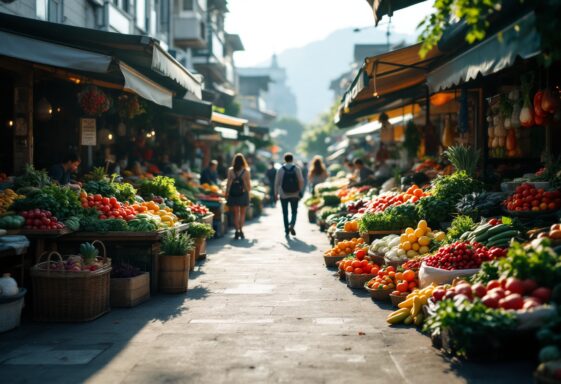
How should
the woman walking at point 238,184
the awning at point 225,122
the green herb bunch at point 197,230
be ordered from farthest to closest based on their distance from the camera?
the awning at point 225,122, the woman walking at point 238,184, the green herb bunch at point 197,230

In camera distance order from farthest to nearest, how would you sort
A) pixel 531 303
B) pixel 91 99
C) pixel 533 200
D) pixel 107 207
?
pixel 91 99, pixel 107 207, pixel 533 200, pixel 531 303

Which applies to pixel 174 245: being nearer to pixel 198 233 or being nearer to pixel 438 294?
pixel 198 233

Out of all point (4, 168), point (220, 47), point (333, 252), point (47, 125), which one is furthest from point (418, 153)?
point (220, 47)

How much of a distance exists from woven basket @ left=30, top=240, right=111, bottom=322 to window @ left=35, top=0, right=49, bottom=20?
8.51m

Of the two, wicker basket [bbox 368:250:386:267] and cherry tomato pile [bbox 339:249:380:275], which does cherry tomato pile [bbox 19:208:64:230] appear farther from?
wicker basket [bbox 368:250:386:267]

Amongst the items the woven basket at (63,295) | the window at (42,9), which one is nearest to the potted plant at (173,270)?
the woven basket at (63,295)

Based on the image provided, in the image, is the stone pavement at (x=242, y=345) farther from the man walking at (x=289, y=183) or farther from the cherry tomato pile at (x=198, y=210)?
the man walking at (x=289, y=183)

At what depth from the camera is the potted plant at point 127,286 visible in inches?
344

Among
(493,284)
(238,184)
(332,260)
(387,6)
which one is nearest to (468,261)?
(493,284)

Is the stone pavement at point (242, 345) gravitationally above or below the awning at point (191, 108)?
below

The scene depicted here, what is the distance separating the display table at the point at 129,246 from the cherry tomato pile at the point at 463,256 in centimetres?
383

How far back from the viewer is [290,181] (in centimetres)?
1753

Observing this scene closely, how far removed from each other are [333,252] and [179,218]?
9.97 feet

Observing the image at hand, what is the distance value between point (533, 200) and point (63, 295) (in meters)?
5.79
